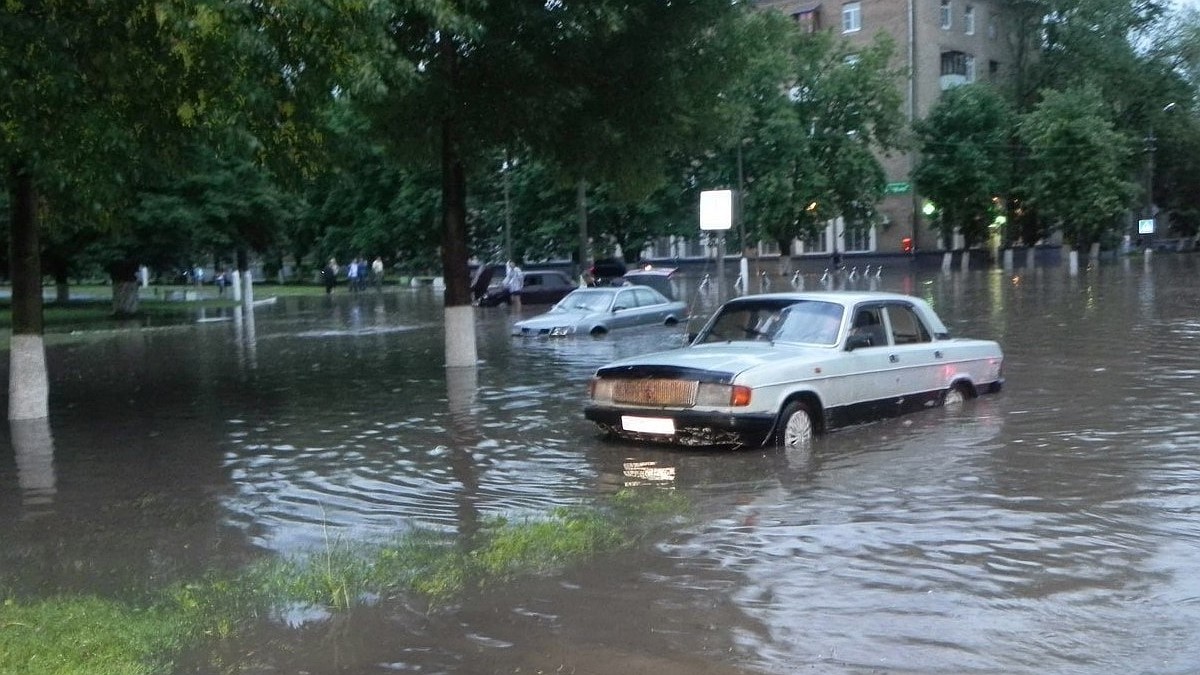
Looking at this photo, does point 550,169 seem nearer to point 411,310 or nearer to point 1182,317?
point 1182,317

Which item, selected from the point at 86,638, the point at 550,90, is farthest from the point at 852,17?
the point at 86,638

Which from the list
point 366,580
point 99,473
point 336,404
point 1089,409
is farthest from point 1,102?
point 1089,409

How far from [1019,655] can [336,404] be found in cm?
1142

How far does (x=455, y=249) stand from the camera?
1853 cm

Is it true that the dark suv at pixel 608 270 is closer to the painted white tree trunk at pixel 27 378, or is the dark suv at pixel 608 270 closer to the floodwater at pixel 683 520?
the floodwater at pixel 683 520

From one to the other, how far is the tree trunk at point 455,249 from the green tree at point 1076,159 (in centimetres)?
5167

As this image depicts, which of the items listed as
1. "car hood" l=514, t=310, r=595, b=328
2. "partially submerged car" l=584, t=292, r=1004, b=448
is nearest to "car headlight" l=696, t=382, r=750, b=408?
"partially submerged car" l=584, t=292, r=1004, b=448

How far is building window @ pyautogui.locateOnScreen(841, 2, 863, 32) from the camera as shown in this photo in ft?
227

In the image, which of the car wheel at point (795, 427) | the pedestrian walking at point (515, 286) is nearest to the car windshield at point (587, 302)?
the pedestrian walking at point (515, 286)

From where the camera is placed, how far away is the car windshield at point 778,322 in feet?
37.3

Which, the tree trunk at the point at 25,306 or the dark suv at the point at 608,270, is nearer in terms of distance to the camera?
the tree trunk at the point at 25,306

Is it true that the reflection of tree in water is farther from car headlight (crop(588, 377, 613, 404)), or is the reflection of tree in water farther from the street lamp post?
the street lamp post

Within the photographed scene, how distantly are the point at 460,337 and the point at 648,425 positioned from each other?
8.89 metres

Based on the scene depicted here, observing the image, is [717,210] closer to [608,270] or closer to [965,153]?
[608,270]
